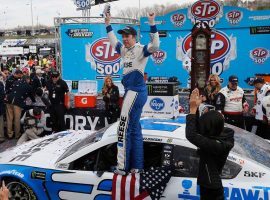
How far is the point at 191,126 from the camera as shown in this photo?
3148 millimetres

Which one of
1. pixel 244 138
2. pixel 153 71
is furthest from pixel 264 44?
pixel 244 138

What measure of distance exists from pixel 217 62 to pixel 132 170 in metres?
9.42

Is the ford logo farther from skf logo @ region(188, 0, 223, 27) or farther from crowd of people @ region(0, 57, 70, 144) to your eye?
skf logo @ region(188, 0, 223, 27)

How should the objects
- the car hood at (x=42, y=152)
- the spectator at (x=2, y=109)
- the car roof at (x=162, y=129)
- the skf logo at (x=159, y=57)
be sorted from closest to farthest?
the car roof at (x=162, y=129)
the car hood at (x=42, y=152)
the spectator at (x=2, y=109)
the skf logo at (x=159, y=57)

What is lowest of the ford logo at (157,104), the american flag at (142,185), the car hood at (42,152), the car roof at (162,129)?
the american flag at (142,185)

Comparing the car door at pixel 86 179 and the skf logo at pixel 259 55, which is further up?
the skf logo at pixel 259 55

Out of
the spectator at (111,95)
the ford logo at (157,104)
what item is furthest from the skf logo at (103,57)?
the ford logo at (157,104)

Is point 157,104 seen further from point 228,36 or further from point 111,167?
point 228,36

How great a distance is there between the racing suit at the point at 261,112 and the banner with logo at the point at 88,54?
6.47 metres

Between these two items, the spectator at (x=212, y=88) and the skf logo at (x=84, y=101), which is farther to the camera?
the skf logo at (x=84, y=101)

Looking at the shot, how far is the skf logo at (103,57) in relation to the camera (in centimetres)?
1268

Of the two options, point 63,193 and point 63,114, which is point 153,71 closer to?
point 63,114

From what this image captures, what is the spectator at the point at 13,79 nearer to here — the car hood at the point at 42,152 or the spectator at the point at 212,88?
the car hood at the point at 42,152

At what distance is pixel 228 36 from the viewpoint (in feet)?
42.0
